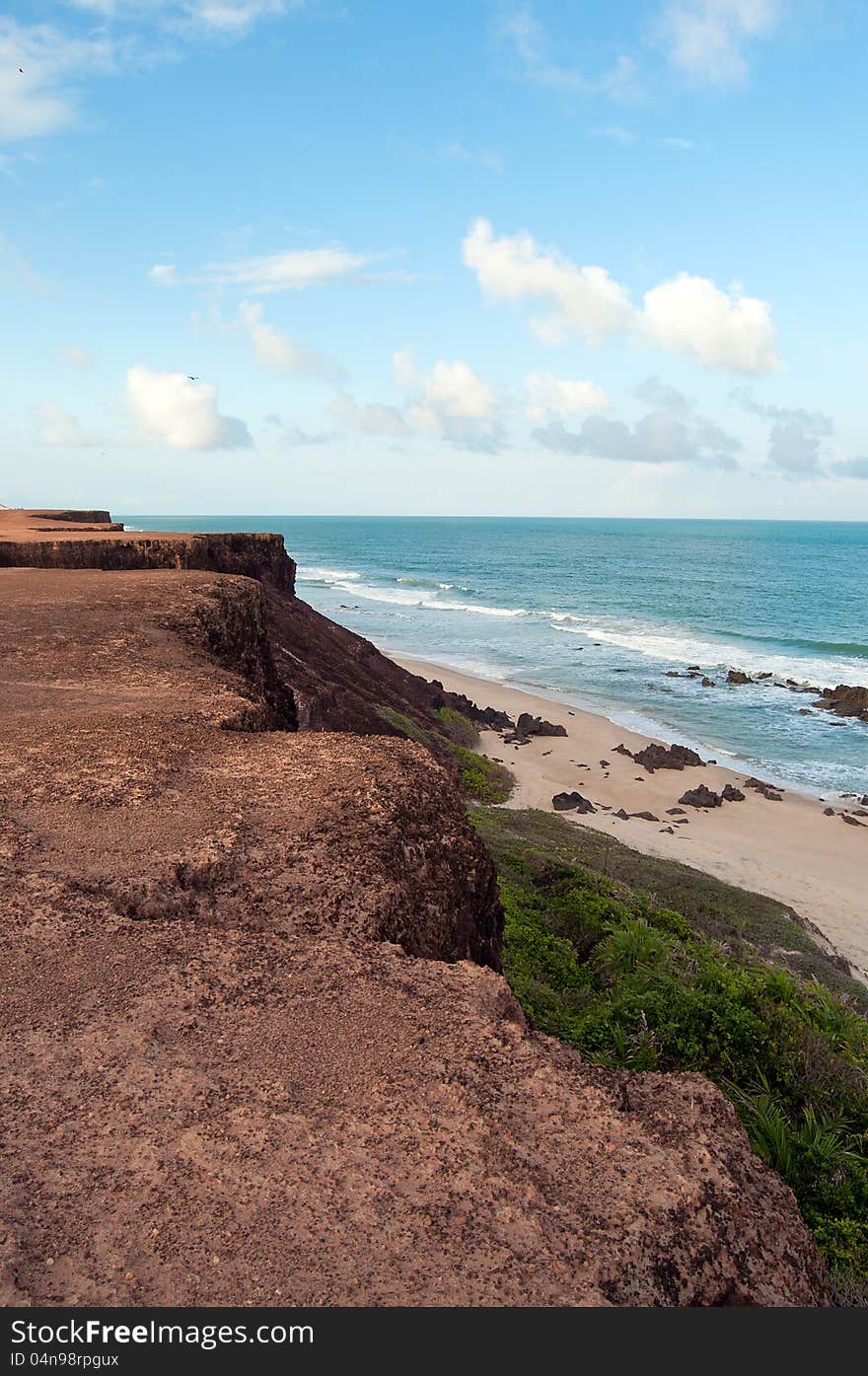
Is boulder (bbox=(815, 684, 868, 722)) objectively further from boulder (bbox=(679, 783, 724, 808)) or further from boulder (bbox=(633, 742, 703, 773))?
boulder (bbox=(679, 783, 724, 808))

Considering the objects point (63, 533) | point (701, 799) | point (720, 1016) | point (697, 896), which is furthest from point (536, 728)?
point (720, 1016)

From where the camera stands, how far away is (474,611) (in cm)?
6656

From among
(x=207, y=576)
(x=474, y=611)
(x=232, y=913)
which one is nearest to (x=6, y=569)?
(x=207, y=576)

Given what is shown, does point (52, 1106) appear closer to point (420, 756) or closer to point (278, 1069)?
point (278, 1069)

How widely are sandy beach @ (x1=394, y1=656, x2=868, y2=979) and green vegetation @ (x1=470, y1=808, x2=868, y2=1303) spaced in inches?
201

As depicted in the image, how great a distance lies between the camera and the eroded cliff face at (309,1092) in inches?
106

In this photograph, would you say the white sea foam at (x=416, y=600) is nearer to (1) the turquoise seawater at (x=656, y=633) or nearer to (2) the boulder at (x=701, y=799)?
(1) the turquoise seawater at (x=656, y=633)

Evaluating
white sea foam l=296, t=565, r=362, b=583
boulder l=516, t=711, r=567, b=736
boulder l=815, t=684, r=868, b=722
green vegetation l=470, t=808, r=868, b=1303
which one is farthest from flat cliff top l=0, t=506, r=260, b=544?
white sea foam l=296, t=565, r=362, b=583

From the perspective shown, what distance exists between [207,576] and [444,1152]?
11490 mm

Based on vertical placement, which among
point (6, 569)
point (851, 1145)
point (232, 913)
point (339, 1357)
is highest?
point (6, 569)

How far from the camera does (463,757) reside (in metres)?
24.4

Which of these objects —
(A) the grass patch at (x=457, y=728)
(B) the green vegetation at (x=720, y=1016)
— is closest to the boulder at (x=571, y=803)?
(A) the grass patch at (x=457, y=728)

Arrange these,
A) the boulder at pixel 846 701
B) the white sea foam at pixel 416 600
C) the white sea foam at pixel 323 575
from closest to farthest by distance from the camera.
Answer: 1. the boulder at pixel 846 701
2. the white sea foam at pixel 416 600
3. the white sea foam at pixel 323 575

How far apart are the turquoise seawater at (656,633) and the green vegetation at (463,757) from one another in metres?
9.60
